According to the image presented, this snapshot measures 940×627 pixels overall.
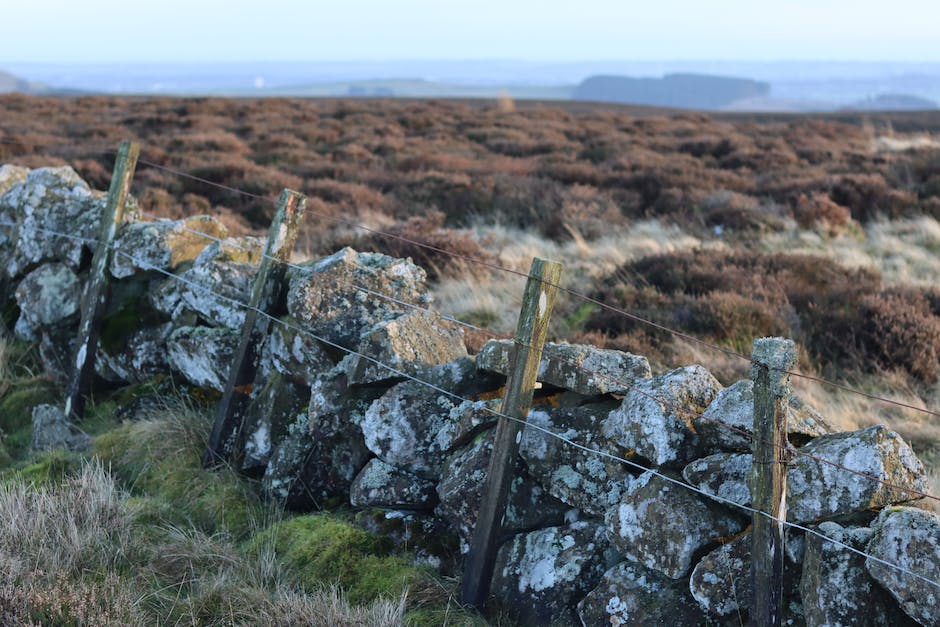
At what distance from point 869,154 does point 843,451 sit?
1849 centimetres

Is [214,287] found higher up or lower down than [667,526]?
higher up

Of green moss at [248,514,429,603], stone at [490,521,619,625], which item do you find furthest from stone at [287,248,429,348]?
stone at [490,521,619,625]

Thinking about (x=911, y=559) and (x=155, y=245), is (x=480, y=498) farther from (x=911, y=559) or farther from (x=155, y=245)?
(x=155, y=245)

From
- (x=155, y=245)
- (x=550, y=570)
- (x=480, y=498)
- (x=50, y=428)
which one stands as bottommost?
(x=50, y=428)

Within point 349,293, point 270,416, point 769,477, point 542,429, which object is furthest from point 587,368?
point 270,416

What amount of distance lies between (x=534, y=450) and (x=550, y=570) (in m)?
0.57

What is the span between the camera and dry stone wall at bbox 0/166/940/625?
3342 mm

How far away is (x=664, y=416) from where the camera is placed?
379 cm

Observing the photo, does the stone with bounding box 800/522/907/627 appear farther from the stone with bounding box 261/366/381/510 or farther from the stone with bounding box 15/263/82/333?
the stone with bounding box 15/263/82/333

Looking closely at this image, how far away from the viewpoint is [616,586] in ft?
12.1

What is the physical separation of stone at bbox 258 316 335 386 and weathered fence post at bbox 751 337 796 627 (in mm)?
2790

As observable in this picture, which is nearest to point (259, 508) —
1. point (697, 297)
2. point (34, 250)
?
point (34, 250)

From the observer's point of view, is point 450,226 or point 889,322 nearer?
point 889,322

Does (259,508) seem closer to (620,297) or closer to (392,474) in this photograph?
(392,474)
